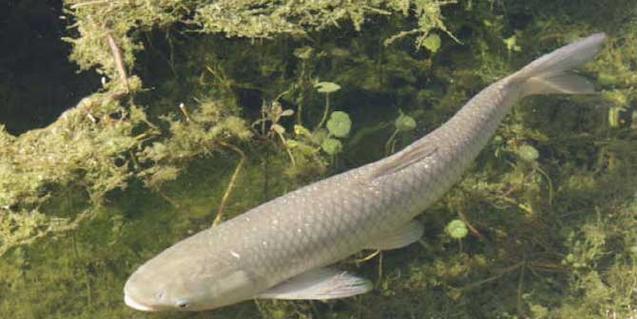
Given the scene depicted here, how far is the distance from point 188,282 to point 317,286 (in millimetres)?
757

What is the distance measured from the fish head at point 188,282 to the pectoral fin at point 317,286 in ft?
0.54

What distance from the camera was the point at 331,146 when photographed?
4992 mm

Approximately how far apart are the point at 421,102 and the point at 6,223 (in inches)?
120

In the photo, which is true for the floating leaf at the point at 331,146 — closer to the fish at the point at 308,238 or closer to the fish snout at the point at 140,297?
the fish at the point at 308,238

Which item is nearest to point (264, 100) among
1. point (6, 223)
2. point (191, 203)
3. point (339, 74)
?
point (339, 74)

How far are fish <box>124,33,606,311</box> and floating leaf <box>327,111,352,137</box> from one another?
2.19 ft

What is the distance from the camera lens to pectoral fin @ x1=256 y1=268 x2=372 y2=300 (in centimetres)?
412

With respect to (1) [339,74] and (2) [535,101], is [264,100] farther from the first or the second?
(2) [535,101]

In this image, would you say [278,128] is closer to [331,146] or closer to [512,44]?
[331,146]

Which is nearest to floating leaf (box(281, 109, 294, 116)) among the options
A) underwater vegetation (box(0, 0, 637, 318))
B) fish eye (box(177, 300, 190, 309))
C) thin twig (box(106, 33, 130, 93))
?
underwater vegetation (box(0, 0, 637, 318))

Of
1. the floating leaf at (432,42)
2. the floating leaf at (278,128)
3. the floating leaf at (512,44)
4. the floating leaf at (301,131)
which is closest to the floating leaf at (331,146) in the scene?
the floating leaf at (301,131)

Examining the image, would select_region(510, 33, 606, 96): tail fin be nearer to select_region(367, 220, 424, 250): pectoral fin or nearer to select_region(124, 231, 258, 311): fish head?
select_region(367, 220, 424, 250): pectoral fin

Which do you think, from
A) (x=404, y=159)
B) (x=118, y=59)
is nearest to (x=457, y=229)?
(x=404, y=159)

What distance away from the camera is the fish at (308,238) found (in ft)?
12.8
